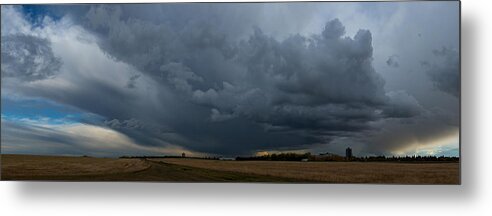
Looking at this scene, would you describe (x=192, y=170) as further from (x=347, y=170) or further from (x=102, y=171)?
(x=347, y=170)

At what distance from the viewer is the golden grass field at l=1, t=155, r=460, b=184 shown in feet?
17.1

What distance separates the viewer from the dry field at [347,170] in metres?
5.15

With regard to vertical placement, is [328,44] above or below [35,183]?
above

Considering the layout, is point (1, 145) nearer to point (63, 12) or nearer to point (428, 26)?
point (63, 12)

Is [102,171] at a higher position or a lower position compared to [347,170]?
lower

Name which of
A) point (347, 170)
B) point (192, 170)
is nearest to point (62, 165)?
point (192, 170)

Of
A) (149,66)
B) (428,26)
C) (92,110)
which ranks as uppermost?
(428,26)

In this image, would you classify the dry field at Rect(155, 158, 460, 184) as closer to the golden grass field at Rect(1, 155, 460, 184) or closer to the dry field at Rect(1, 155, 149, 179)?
the golden grass field at Rect(1, 155, 460, 184)

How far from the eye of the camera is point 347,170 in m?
5.23

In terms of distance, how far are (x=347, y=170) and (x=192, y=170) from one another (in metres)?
A: 1.40

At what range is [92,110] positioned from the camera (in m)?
5.39

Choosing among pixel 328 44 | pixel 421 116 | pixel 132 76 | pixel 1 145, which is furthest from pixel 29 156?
pixel 421 116

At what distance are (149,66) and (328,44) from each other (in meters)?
1.64

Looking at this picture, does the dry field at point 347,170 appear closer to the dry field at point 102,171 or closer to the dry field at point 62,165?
the dry field at point 102,171
